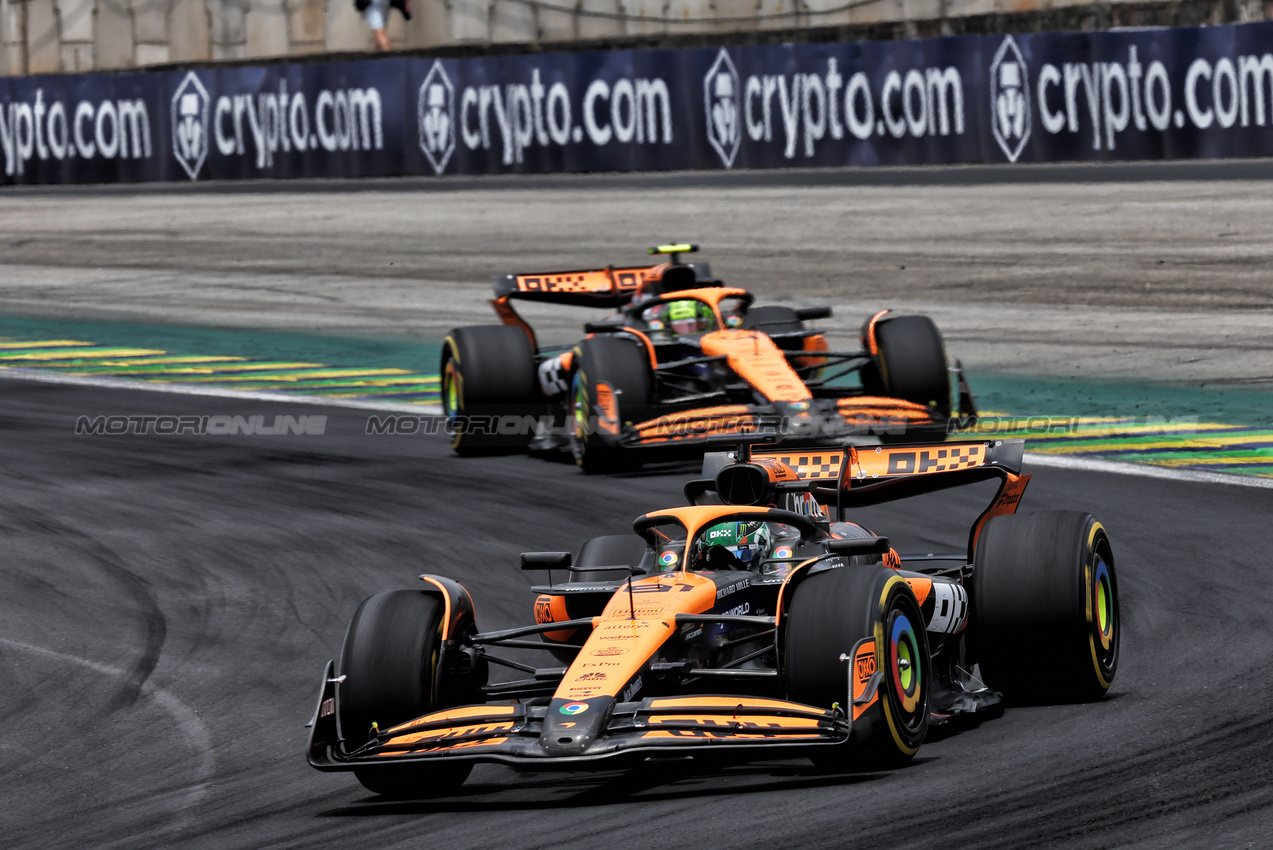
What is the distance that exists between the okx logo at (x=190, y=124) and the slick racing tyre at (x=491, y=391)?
62.1 ft

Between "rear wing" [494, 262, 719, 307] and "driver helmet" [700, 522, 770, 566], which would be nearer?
"driver helmet" [700, 522, 770, 566]

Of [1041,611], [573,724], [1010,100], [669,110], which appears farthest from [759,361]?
[669,110]

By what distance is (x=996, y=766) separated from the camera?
24.0 ft

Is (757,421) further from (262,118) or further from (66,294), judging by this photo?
(262,118)

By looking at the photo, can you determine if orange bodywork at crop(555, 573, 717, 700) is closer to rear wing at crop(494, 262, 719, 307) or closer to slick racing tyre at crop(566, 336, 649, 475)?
slick racing tyre at crop(566, 336, 649, 475)

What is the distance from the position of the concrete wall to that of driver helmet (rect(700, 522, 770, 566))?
21.6m

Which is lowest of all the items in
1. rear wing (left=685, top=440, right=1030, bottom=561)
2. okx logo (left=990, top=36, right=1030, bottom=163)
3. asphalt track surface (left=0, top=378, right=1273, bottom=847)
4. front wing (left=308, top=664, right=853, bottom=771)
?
asphalt track surface (left=0, top=378, right=1273, bottom=847)

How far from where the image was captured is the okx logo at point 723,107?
28.1m

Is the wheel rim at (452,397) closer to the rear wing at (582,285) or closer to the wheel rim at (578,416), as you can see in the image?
the rear wing at (582,285)

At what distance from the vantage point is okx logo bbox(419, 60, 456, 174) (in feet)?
102

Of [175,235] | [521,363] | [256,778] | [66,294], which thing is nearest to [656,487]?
[521,363]

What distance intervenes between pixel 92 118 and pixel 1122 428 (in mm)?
23856

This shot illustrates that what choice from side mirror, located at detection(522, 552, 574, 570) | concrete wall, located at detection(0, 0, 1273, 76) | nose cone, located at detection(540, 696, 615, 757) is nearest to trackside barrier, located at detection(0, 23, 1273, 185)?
concrete wall, located at detection(0, 0, 1273, 76)

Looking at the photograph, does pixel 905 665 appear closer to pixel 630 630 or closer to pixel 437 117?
pixel 630 630
